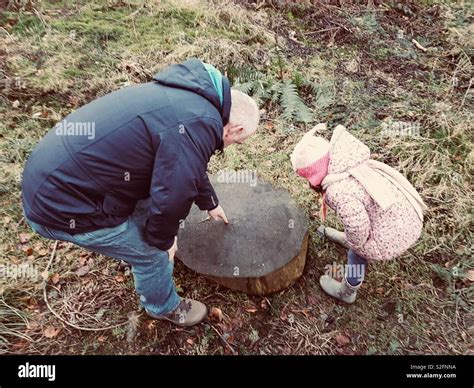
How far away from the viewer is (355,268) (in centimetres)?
296

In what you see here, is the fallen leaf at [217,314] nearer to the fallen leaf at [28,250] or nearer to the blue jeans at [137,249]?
the blue jeans at [137,249]

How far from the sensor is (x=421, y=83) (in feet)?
16.4

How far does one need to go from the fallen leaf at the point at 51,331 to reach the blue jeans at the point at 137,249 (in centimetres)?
71

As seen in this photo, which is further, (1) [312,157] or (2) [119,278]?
(2) [119,278]

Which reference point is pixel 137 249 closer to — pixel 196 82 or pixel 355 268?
pixel 196 82

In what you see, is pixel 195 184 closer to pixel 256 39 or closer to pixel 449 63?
pixel 256 39

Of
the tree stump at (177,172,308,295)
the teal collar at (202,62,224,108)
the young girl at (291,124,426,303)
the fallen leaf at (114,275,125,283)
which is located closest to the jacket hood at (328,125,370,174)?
the young girl at (291,124,426,303)

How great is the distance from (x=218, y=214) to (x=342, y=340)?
1.31 meters

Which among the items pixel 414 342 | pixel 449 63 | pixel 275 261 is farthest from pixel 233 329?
pixel 449 63

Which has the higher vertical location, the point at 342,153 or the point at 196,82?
the point at 196,82

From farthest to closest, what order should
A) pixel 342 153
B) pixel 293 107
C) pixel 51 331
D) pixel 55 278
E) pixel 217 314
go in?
1. pixel 293 107
2. pixel 55 278
3. pixel 217 314
4. pixel 51 331
5. pixel 342 153

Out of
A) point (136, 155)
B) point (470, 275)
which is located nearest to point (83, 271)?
point (136, 155)

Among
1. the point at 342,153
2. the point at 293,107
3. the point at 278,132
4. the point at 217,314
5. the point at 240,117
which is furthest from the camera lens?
the point at 293,107

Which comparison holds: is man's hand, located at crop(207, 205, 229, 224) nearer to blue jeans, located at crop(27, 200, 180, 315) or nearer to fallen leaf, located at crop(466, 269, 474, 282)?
blue jeans, located at crop(27, 200, 180, 315)
